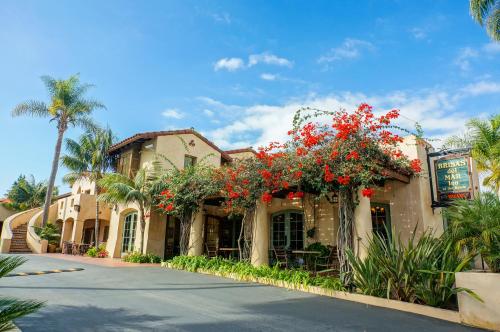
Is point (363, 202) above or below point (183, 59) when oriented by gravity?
below

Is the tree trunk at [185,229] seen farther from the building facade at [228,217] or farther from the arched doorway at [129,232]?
the arched doorway at [129,232]

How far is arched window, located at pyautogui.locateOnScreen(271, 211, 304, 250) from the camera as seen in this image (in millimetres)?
13364

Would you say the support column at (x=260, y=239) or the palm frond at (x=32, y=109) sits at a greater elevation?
the palm frond at (x=32, y=109)

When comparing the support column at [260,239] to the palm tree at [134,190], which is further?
the palm tree at [134,190]

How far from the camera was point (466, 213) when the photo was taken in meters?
6.25

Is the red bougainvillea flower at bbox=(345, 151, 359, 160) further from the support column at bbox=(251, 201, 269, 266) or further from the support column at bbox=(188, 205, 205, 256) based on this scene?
the support column at bbox=(188, 205, 205, 256)

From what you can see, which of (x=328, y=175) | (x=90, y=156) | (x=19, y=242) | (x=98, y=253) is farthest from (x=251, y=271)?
(x=19, y=242)

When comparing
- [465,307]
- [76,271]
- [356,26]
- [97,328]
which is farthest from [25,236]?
[465,307]

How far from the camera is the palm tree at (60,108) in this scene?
22.1 m

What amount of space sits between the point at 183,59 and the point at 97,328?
31.2 ft

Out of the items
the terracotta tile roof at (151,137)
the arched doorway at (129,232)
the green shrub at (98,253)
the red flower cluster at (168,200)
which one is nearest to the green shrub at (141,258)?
the arched doorway at (129,232)

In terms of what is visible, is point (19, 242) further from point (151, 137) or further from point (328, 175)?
point (328, 175)

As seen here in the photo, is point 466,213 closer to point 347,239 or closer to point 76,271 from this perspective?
point 347,239

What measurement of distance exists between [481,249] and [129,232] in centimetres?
1560
